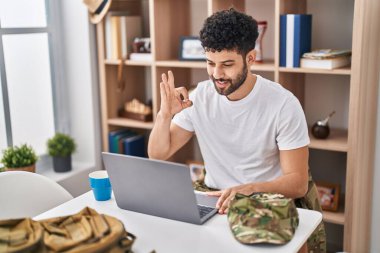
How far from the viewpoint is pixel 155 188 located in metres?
1.64

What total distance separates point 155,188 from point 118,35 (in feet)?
5.73

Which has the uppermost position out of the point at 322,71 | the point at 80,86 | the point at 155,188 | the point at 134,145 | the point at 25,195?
the point at 322,71

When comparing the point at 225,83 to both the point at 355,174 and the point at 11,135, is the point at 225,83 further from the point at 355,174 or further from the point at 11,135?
the point at 11,135

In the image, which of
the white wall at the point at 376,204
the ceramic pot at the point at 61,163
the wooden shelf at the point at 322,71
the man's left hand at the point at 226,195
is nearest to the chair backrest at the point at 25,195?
the man's left hand at the point at 226,195

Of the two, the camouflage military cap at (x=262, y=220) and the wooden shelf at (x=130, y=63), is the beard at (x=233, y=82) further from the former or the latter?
the wooden shelf at (x=130, y=63)

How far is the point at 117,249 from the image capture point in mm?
1332

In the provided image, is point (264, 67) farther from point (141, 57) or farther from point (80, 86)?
point (80, 86)

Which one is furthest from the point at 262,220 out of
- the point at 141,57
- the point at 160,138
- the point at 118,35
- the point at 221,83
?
the point at 118,35

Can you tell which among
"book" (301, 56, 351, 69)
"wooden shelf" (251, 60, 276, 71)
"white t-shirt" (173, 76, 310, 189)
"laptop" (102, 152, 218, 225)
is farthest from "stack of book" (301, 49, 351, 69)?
"laptop" (102, 152, 218, 225)

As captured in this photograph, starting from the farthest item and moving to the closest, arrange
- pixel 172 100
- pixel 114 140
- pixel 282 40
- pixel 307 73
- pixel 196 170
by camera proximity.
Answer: pixel 114 140 → pixel 196 170 → pixel 307 73 → pixel 282 40 → pixel 172 100

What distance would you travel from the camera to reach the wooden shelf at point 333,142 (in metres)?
2.62

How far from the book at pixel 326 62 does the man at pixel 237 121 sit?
0.50 metres

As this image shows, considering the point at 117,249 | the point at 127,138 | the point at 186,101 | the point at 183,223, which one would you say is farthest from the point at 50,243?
the point at 127,138

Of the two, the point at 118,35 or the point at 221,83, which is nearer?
the point at 221,83
